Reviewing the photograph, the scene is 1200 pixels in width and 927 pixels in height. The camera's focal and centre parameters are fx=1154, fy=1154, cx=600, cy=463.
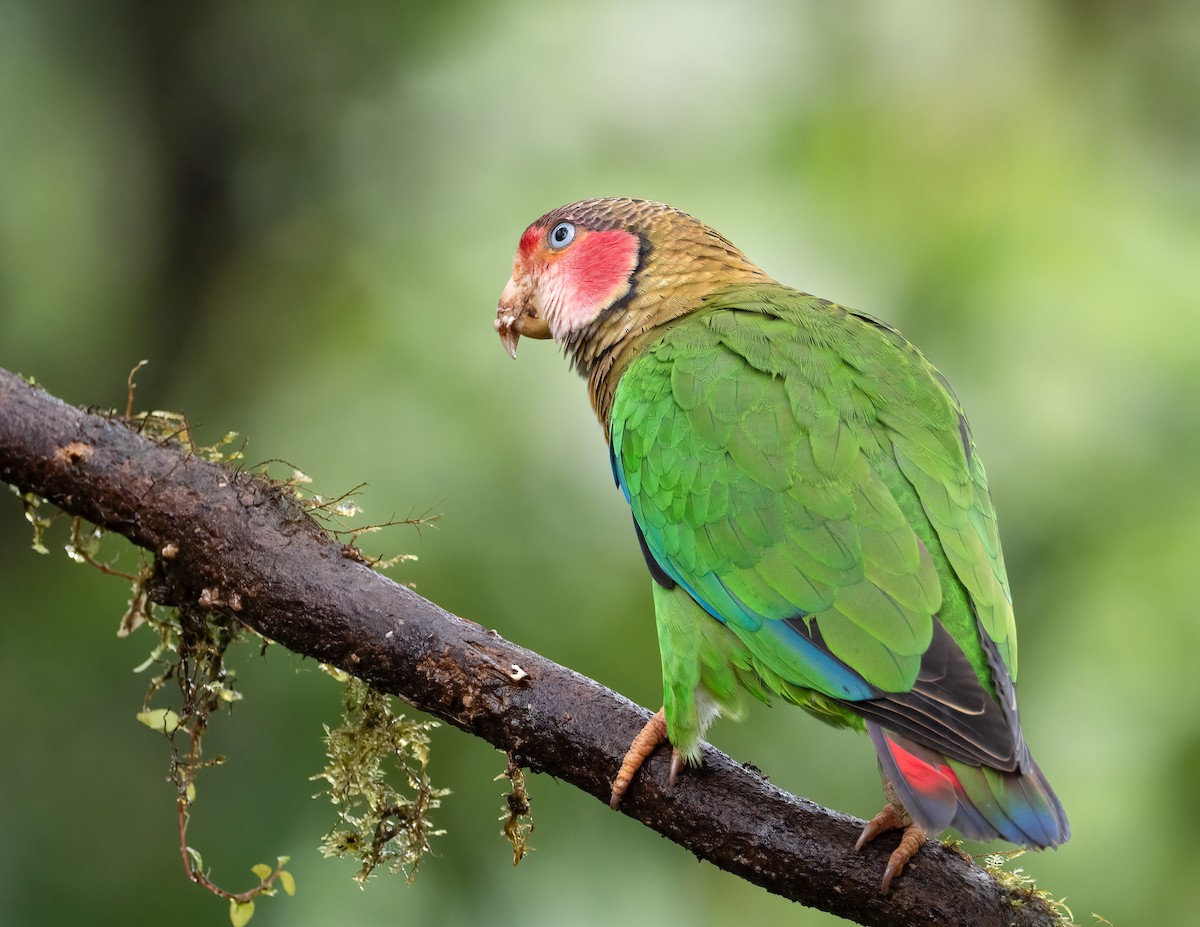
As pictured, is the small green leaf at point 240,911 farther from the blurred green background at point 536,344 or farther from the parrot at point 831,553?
the blurred green background at point 536,344

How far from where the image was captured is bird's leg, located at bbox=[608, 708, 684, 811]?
2.66m

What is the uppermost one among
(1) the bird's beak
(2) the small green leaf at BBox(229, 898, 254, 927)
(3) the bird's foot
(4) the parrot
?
(1) the bird's beak

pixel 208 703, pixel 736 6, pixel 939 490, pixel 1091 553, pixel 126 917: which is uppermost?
pixel 736 6

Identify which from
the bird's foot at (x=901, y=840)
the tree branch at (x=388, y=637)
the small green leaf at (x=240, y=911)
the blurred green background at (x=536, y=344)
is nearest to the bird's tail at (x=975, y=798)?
the bird's foot at (x=901, y=840)

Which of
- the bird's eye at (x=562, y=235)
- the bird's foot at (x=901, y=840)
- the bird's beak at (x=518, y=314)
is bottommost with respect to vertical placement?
the bird's foot at (x=901, y=840)

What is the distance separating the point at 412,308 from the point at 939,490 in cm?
339

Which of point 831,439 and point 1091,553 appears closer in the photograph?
point 831,439

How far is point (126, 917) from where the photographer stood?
4719mm

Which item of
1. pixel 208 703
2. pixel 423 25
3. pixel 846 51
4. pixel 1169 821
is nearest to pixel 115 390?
pixel 423 25

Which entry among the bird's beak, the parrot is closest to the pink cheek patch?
the bird's beak

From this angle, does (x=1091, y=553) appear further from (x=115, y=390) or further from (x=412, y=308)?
(x=115, y=390)

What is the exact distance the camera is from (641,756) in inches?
105

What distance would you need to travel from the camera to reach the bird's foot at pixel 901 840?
8.17 feet

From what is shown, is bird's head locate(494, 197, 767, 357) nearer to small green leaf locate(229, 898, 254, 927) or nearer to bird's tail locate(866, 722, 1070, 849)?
bird's tail locate(866, 722, 1070, 849)
